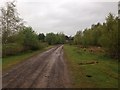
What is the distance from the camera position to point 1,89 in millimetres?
13258

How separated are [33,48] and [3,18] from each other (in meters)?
23.3

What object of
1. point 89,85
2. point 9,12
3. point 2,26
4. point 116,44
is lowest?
point 89,85

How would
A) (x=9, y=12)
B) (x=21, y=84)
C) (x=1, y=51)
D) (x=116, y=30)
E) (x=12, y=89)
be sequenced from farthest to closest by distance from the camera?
1. (x=9, y=12)
2. (x=1, y=51)
3. (x=116, y=30)
4. (x=21, y=84)
5. (x=12, y=89)

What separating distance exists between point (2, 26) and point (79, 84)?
95.9 ft

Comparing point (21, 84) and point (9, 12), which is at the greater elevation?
point (9, 12)

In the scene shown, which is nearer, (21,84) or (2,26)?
(21,84)

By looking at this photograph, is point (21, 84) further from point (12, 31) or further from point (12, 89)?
point (12, 31)

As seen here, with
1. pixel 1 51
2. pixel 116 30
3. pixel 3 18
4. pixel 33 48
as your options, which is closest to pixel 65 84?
pixel 116 30

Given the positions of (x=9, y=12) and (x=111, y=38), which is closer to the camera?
(x=111, y=38)

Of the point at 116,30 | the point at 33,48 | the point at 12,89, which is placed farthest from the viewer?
the point at 33,48

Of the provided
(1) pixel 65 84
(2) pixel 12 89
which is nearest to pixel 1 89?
(2) pixel 12 89

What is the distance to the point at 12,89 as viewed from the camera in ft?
43.1

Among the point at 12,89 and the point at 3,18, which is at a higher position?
the point at 3,18

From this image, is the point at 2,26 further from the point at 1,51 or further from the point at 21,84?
the point at 21,84
